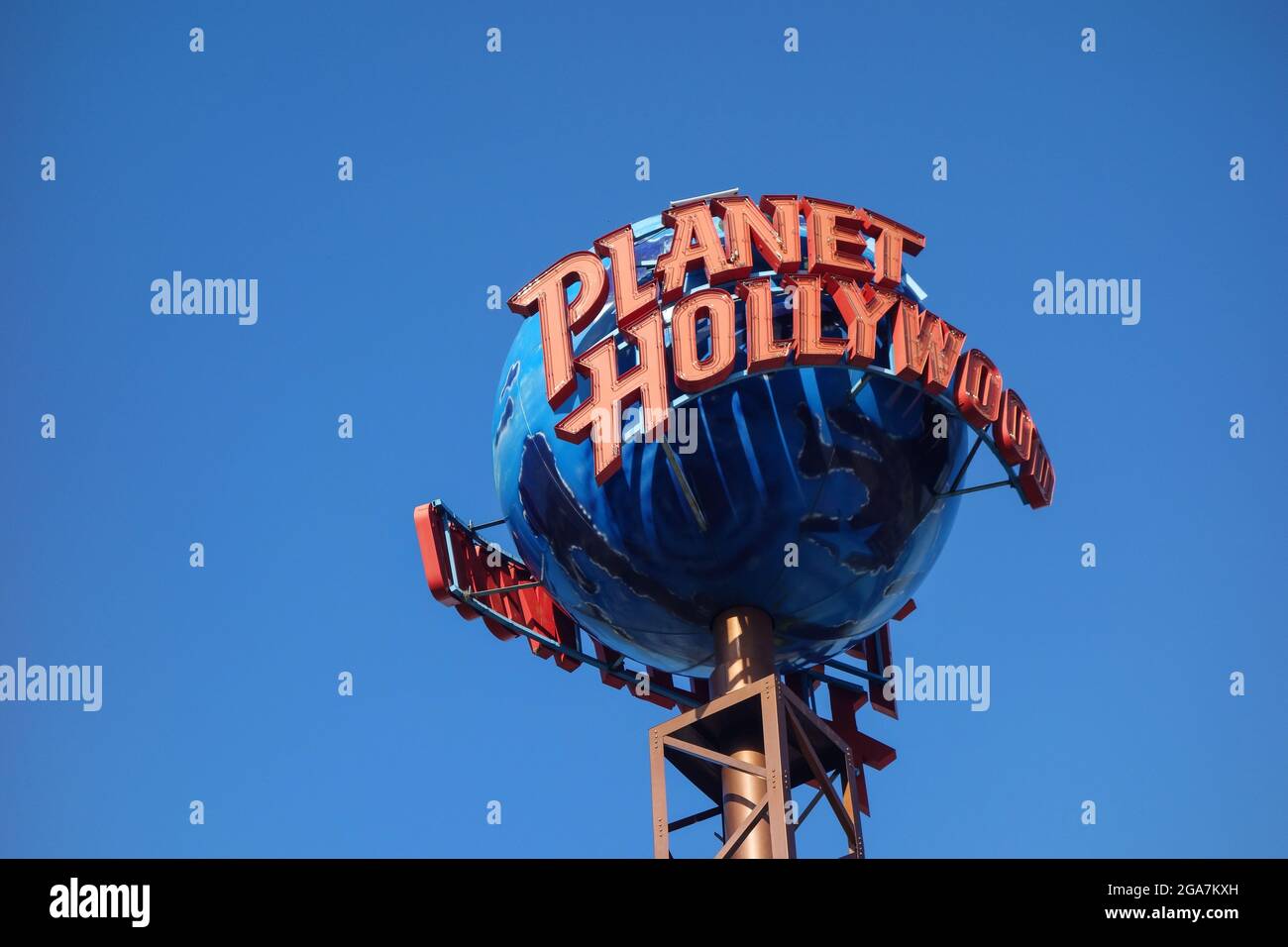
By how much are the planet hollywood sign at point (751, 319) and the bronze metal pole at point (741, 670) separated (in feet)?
8.92

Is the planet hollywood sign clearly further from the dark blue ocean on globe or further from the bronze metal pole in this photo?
the bronze metal pole

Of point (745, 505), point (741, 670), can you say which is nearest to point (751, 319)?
point (745, 505)

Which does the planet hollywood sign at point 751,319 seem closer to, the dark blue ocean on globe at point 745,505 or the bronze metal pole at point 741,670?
the dark blue ocean on globe at point 745,505

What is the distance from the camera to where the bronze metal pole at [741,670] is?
20.6 metres

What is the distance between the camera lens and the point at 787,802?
20.2 metres

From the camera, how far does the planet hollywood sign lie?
776 inches

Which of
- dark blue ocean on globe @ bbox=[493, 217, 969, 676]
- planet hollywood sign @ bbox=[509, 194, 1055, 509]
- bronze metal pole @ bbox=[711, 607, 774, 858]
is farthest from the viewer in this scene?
bronze metal pole @ bbox=[711, 607, 774, 858]

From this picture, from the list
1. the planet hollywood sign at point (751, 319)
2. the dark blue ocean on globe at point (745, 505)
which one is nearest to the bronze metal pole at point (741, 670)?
the dark blue ocean on globe at point (745, 505)

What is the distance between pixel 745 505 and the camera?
20.2 meters

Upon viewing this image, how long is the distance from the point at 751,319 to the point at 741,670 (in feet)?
13.4

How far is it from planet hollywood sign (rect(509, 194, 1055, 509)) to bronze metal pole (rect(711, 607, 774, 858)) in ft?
8.92

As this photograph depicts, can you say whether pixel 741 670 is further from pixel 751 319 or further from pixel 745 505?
pixel 751 319

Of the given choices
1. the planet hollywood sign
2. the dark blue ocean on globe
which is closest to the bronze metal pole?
the dark blue ocean on globe
